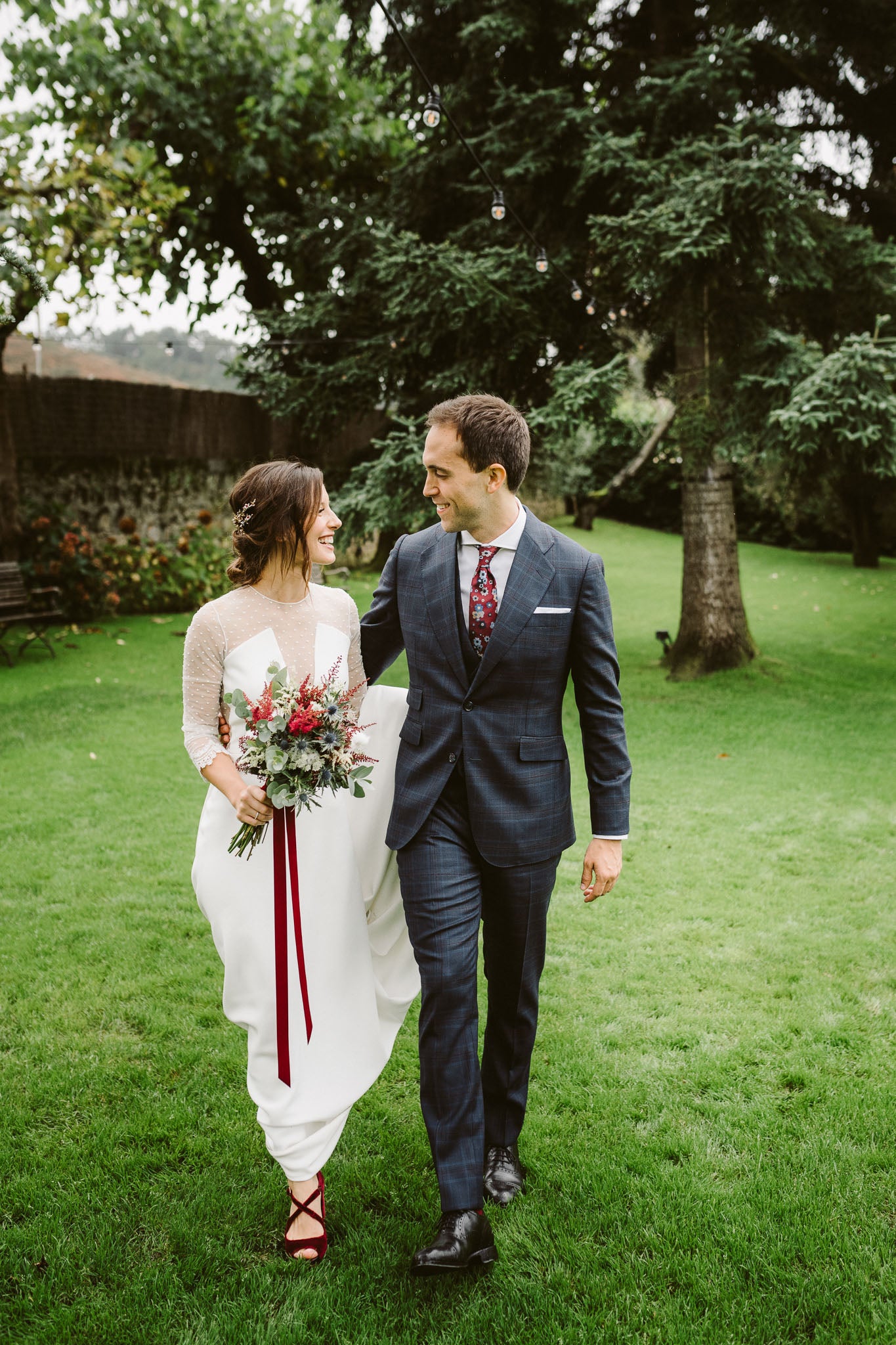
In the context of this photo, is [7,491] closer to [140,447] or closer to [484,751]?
[140,447]

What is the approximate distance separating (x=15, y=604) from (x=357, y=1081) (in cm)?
995

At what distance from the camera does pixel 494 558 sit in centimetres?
265

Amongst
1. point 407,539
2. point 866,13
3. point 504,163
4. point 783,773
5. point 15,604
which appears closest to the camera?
point 407,539

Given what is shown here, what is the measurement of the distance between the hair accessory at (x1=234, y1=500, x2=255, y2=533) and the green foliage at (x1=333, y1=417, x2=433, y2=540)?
653cm

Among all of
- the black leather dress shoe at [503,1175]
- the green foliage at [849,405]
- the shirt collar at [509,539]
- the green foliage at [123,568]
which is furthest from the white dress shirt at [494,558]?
the green foliage at [123,568]

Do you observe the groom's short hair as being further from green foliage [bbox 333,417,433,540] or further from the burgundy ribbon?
green foliage [bbox 333,417,433,540]

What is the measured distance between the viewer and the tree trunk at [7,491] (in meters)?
11.9

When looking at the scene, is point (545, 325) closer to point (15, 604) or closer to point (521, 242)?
point (521, 242)

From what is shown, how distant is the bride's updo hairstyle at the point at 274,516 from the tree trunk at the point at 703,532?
7.55 meters

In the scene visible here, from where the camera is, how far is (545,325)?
9953mm

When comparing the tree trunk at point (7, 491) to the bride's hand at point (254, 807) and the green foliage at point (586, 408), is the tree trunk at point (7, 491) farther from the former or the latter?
the bride's hand at point (254, 807)

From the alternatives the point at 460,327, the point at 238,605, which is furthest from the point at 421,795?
the point at 460,327

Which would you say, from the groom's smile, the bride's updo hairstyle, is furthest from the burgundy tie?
the bride's updo hairstyle

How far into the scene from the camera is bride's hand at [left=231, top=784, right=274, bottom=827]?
7.79ft
